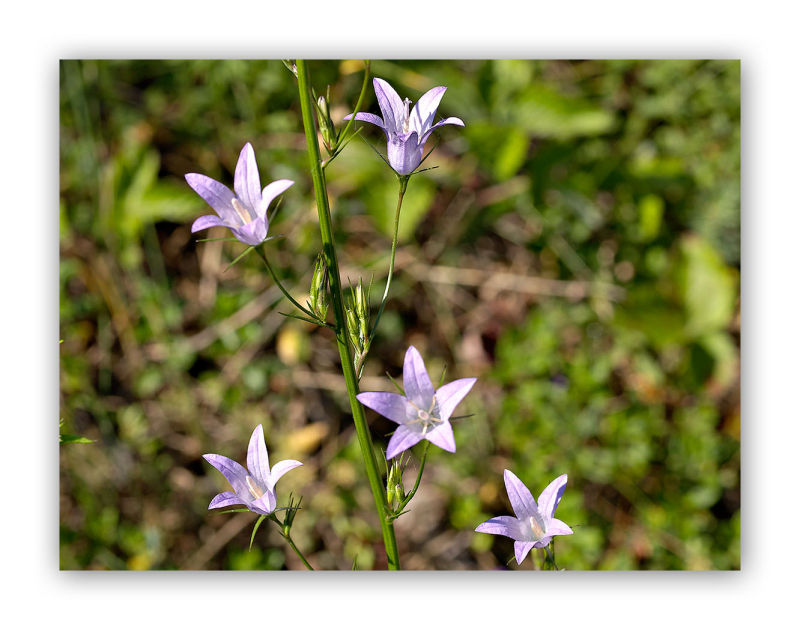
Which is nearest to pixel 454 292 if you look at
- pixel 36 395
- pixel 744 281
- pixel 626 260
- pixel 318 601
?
pixel 626 260

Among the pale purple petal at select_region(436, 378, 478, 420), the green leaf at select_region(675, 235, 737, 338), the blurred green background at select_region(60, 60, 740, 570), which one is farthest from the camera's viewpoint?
the green leaf at select_region(675, 235, 737, 338)

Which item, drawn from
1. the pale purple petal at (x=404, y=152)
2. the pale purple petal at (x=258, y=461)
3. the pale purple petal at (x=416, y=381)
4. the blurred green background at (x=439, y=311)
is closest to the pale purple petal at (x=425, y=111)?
the pale purple petal at (x=404, y=152)

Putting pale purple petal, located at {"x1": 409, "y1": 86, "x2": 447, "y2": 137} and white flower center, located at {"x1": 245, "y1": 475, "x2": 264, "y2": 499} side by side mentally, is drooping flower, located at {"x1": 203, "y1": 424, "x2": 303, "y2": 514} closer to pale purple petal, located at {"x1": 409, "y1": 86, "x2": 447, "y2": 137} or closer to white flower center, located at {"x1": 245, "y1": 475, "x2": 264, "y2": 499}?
white flower center, located at {"x1": 245, "y1": 475, "x2": 264, "y2": 499}

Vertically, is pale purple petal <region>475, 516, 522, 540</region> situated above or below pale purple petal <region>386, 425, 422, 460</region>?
below

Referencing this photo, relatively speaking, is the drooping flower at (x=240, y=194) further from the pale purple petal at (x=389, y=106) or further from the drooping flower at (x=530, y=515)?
the drooping flower at (x=530, y=515)

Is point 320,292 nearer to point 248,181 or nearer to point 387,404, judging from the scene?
point 387,404

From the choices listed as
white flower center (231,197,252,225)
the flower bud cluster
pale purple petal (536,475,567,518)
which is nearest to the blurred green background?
pale purple petal (536,475,567,518)

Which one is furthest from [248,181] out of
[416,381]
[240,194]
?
[416,381]
